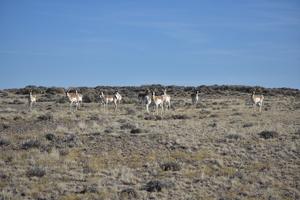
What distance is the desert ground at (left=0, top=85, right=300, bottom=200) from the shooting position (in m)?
18.6

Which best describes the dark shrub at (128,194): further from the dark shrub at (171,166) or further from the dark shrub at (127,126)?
the dark shrub at (127,126)

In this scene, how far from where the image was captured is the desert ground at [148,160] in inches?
731

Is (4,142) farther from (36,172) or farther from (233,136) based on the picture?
(233,136)

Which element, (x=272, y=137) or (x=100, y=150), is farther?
(x=272, y=137)

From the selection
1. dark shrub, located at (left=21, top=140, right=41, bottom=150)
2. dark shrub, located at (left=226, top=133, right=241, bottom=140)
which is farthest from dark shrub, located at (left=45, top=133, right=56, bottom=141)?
dark shrub, located at (left=226, top=133, right=241, bottom=140)

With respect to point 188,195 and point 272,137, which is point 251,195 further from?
point 272,137

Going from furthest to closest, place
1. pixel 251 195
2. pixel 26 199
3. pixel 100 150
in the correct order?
pixel 100 150
pixel 251 195
pixel 26 199

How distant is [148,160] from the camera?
2336 centimetres

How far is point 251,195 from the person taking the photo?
60.9ft

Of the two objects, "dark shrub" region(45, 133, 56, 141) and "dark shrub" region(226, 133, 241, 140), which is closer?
"dark shrub" region(45, 133, 56, 141)

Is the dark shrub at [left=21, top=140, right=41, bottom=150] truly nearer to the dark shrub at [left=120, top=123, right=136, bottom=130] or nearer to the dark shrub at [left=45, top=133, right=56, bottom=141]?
the dark shrub at [left=45, top=133, right=56, bottom=141]

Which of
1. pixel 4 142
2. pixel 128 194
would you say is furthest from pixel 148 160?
pixel 4 142

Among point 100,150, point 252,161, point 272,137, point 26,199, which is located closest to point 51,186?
point 26,199

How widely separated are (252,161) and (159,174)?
190 inches
